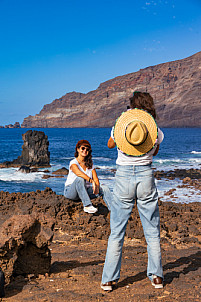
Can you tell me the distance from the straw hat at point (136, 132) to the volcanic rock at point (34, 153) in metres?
30.3

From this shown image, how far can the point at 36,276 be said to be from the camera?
4309mm

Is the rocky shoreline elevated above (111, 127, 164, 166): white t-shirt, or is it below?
below

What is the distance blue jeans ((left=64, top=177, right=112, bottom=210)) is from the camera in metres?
7.11

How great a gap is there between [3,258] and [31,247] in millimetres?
426

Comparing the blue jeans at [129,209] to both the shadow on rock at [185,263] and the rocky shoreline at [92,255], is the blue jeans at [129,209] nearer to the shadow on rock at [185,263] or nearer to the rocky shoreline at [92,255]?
the rocky shoreline at [92,255]

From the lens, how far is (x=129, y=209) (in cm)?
394

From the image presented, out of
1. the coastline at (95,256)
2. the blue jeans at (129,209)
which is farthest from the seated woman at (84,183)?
the blue jeans at (129,209)

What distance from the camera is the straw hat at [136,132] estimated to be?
3.83 meters

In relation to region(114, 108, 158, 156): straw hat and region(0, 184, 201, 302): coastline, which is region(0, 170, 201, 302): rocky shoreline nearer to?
region(0, 184, 201, 302): coastline

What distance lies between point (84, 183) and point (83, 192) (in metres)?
0.20

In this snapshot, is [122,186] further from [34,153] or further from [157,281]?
[34,153]

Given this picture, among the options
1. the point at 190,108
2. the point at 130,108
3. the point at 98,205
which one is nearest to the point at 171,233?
the point at 98,205

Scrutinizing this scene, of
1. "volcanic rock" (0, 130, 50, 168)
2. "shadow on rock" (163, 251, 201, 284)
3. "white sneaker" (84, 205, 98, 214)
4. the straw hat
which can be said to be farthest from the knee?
"volcanic rock" (0, 130, 50, 168)

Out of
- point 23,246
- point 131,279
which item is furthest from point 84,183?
point 131,279
